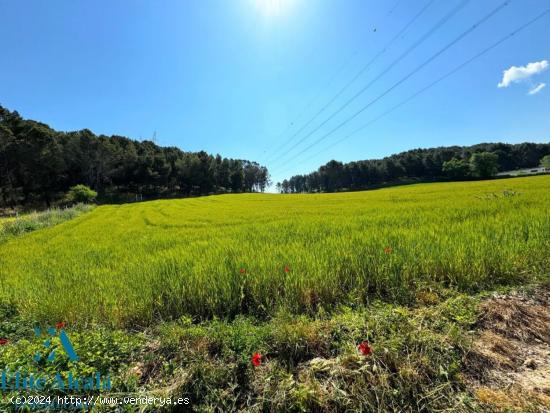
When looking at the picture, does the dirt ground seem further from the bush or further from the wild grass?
the bush

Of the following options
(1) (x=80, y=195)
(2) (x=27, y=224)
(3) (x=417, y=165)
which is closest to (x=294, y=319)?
(2) (x=27, y=224)

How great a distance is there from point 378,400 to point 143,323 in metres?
3.07

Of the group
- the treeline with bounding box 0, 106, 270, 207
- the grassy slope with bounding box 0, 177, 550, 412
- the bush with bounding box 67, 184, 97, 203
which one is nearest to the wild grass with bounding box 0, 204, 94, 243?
the grassy slope with bounding box 0, 177, 550, 412

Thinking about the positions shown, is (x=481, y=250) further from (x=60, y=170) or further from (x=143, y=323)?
(x=60, y=170)

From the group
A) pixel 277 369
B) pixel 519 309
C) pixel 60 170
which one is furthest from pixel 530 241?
pixel 60 170

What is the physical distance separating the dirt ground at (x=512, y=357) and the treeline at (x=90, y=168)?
61524 millimetres

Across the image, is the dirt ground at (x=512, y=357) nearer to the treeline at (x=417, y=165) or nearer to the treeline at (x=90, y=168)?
the treeline at (x=90, y=168)

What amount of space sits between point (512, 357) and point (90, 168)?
7414 centimetres

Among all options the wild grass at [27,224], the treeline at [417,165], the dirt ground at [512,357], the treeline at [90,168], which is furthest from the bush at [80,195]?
the treeline at [417,165]

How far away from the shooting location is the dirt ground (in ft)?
6.71

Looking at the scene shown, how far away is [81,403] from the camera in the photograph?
220 cm

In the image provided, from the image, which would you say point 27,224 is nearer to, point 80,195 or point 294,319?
point 294,319

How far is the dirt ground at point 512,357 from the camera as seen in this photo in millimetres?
2045

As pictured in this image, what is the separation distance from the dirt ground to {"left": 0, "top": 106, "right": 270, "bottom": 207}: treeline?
202ft
